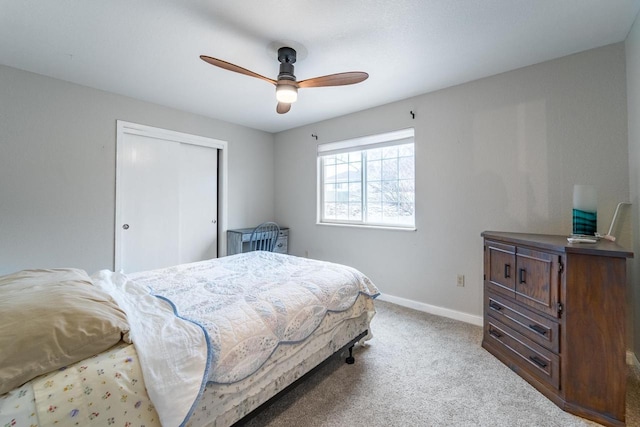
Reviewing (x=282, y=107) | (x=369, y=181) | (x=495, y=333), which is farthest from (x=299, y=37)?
(x=495, y=333)

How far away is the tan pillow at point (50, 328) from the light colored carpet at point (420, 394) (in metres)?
0.94

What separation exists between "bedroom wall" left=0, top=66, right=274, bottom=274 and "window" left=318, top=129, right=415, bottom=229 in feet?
7.51

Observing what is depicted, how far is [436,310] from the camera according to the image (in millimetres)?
2867

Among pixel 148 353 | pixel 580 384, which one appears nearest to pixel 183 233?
pixel 148 353

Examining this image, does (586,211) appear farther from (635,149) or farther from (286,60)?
(286,60)

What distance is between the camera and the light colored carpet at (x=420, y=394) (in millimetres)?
1467

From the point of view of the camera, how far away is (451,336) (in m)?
2.39

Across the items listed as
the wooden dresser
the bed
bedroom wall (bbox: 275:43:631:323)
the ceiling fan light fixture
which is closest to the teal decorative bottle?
the wooden dresser

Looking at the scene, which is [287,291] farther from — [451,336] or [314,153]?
[314,153]

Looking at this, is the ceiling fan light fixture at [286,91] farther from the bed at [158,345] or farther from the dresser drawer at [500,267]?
the dresser drawer at [500,267]

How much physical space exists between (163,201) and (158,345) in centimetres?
272

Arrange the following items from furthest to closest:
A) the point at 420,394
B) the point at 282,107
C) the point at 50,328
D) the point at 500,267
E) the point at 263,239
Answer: the point at 263,239
the point at 282,107
the point at 500,267
the point at 420,394
the point at 50,328

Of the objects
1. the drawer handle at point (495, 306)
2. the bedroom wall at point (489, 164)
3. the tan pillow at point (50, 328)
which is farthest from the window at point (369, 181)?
the tan pillow at point (50, 328)

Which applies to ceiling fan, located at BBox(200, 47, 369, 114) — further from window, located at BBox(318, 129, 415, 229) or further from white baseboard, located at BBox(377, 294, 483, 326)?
white baseboard, located at BBox(377, 294, 483, 326)
